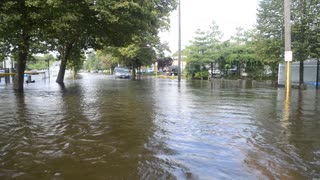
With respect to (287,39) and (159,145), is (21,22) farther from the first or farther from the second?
(287,39)

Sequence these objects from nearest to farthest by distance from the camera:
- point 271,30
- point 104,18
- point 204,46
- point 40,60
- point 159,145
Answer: point 159,145 → point 104,18 → point 271,30 → point 204,46 → point 40,60

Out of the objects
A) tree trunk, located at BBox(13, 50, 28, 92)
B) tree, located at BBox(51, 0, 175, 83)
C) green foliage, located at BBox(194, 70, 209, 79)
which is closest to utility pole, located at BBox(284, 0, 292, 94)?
tree, located at BBox(51, 0, 175, 83)

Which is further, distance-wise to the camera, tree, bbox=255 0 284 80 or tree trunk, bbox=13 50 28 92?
tree, bbox=255 0 284 80

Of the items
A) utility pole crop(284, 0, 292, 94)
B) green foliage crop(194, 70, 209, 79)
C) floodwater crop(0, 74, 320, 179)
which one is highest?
utility pole crop(284, 0, 292, 94)

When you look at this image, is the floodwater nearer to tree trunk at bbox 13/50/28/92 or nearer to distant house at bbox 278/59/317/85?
tree trunk at bbox 13/50/28/92

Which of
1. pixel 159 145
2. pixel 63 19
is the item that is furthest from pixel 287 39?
pixel 159 145

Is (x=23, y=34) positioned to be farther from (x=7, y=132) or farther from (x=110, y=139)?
(x=110, y=139)

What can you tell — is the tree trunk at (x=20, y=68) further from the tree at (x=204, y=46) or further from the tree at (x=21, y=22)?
the tree at (x=204, y=46)

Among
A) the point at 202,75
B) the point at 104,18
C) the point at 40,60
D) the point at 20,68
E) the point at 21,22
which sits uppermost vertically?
the point at 104,18

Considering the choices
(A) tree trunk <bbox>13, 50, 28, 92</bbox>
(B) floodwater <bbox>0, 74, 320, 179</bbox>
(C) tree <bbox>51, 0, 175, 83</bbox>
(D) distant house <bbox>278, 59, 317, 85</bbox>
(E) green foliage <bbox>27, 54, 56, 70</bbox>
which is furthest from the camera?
(D) distant house <bbox>278, 59, 317, 85</bbox>

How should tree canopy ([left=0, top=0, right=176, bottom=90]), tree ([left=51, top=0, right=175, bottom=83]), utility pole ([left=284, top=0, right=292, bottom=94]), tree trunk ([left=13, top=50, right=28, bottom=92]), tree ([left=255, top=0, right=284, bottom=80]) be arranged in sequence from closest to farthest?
tree canopy ([left=0, top=0, right=176, bottom=90])
tree ([left=51, top=0, right=175, bottom=83])
utility pole ([left=284, top=0, right=292, bottom=94])
tree trunk ([left=13, top=50, right=28, bottom=92])
tree ([left=255, top=0, right=284, bottom=80])

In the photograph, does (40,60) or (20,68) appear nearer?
(20,68)

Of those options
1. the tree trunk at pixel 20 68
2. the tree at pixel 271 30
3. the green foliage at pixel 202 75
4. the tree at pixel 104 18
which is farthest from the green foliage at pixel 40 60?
the green foliage at pixel 202 75

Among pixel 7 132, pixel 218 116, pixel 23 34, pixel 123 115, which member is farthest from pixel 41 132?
pixel 23 34
